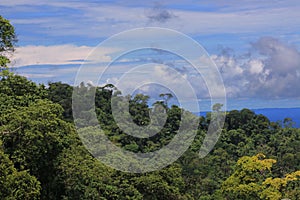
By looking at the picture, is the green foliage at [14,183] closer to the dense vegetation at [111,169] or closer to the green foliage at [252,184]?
the dense vegetation at [111,169]

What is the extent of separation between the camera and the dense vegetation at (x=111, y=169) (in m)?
12.3

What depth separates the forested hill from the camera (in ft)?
40.3

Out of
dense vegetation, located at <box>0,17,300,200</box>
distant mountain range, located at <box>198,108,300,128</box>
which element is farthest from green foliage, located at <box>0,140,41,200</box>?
distant mountain range, located at <box>198,108,300,128</box>

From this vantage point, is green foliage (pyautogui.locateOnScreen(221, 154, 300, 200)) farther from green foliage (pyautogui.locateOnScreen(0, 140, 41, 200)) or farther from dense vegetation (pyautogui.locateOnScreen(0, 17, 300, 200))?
green foliage (pyautogui.locateOnScreen(0, 140, 41, 200))

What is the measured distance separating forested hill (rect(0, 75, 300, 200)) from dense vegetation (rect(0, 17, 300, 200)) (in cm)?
2

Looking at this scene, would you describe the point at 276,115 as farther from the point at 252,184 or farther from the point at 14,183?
the point at 14,183

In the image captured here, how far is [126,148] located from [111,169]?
479 centimetres

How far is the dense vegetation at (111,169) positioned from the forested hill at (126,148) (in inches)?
0.9

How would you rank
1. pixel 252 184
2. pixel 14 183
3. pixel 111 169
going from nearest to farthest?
pixel 14 183, pixel 252 184, pixel 111 169

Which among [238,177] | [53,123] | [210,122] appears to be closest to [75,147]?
[53,123]

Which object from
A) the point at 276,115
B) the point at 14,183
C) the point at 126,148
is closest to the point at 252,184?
the point at 126,148

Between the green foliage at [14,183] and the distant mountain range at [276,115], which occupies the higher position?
the distant mountain range at [276,115]

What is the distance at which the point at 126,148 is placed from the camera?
2420 centimetres

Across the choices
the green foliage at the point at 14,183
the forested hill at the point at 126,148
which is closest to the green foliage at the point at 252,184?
the forested hill at the point at 126,148
